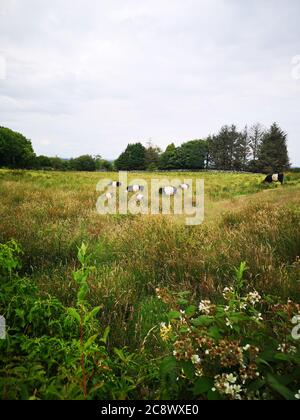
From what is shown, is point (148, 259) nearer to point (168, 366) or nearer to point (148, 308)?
Result: point (148, 308)

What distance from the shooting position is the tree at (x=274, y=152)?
4972cm

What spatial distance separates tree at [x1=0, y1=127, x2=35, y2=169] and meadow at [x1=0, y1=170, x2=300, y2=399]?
142 ft

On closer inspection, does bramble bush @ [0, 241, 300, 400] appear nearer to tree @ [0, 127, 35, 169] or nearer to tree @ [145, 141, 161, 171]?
tree @ [0, 127, 35, 169]

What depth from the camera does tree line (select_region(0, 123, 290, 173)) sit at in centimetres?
4891

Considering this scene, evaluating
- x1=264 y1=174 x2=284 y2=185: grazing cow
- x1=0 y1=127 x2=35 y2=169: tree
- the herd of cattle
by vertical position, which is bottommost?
the herd of cattle

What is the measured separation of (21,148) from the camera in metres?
48.1

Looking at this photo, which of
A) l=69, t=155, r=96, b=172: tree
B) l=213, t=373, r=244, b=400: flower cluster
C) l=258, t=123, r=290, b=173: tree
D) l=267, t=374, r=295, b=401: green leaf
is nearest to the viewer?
l=267, t=374, r=295, b=401: green leaf

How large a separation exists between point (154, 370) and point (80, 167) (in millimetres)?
68559

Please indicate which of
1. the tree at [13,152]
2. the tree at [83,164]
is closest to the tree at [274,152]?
the tree at [83,164]

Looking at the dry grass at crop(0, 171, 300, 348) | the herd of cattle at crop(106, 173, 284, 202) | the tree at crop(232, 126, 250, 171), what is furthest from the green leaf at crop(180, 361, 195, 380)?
the tree at crop(232, 126, 250, 171)

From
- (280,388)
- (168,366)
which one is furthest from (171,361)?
(280,388)

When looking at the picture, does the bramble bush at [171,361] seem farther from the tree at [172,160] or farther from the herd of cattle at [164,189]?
the tree at [172,160]
